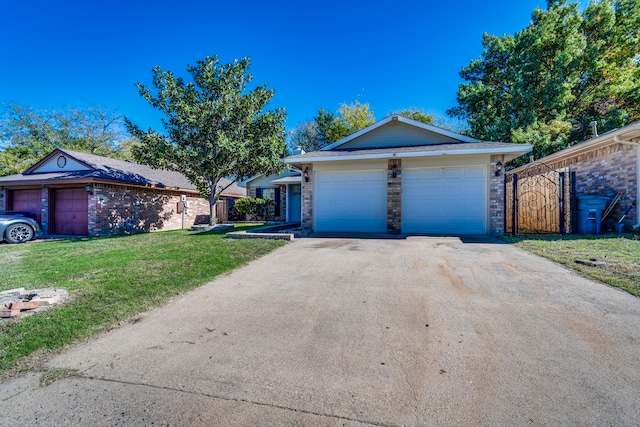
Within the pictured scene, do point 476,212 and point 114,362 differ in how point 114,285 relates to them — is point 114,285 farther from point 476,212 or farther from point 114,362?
point 476,212

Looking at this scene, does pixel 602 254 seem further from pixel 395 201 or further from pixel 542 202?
pixel 542 202

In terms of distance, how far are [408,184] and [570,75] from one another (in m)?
15.1

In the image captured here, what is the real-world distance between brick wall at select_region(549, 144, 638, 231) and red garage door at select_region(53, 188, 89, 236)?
20.0m

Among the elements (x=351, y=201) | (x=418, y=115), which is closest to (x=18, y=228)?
(x=351, y=201)

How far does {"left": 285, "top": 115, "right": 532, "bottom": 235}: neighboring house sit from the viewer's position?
369 inches

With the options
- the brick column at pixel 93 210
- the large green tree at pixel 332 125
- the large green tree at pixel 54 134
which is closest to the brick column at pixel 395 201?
the brick column at pixel 93 210

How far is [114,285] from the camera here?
455cm

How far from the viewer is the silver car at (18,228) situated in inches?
412

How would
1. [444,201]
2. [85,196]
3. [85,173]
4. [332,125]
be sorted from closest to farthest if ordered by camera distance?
[444,201] → [85,173] → [85,196] → [332,125]

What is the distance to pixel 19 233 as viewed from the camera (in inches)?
424

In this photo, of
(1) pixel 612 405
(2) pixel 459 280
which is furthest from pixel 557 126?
(1) pixel 612 405

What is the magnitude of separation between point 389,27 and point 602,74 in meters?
13.8

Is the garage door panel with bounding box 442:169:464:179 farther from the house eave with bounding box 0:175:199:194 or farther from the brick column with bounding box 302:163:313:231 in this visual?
the house eave with bounding box 0:175:199:194

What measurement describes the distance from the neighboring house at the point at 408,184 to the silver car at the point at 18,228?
10.5 m
